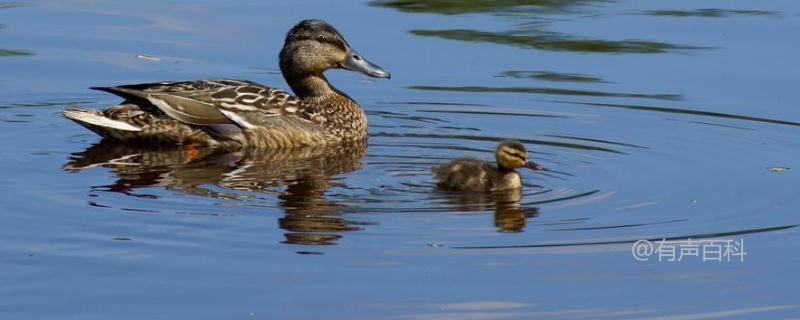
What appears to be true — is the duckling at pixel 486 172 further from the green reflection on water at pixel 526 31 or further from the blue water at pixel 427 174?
the green reflection on water at pixel 526 31

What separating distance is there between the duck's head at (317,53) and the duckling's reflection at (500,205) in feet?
10.6

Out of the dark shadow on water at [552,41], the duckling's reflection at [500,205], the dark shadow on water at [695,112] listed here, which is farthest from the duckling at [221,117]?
the duckling's reflection at [500,205]

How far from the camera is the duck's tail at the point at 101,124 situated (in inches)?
521

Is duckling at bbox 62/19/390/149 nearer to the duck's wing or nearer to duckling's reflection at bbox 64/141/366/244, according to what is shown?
the duck's wing

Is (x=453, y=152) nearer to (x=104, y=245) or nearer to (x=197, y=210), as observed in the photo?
(x=197, y=210)

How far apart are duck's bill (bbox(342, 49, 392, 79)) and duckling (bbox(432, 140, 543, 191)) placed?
114 inches

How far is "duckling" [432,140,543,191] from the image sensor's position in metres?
11.3

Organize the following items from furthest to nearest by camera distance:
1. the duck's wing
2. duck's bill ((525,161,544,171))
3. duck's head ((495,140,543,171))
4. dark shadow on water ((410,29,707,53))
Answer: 1. dark shadow on water ((410,29,707,53))
2. the duck's wing
3. duck's bill ((525,161,544,171))
4. duck's head ((495,140,543,171))

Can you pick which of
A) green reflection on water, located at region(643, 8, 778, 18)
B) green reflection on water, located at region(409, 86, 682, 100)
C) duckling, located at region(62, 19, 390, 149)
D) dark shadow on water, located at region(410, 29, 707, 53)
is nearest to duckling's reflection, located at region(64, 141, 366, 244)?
duckling, located at region(62, 19, 390, 149)

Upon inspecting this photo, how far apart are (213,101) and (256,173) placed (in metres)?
1.61

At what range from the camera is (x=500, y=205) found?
10938 millimetres

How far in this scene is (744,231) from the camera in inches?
400

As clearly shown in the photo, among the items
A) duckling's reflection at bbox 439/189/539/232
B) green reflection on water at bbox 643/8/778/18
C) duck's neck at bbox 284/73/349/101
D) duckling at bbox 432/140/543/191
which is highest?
green reflection on water at bbox 643/8/778/18

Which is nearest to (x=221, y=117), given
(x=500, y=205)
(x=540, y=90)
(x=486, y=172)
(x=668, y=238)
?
(x=540, y=90)
